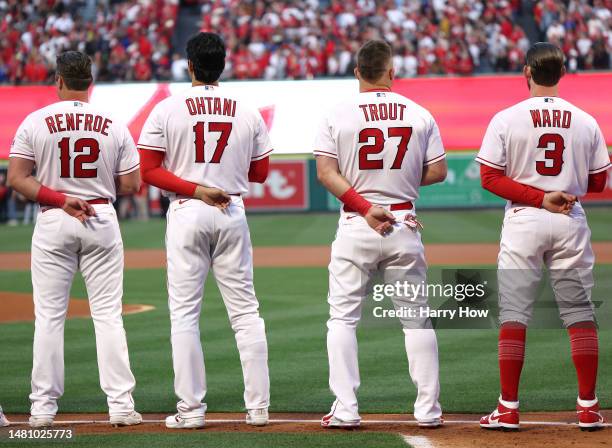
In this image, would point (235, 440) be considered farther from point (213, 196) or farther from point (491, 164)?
point (491, 164)

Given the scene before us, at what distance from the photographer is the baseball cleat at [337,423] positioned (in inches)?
232

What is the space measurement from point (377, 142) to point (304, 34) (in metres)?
24.5

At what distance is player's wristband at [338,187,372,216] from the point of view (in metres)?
5.82

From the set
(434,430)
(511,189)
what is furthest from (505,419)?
(511,189)

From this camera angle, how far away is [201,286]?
6055 millimetres

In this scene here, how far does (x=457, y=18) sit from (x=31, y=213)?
13700 millimetres

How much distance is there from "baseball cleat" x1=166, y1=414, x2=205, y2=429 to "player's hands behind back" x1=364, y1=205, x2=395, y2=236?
4.76 ft

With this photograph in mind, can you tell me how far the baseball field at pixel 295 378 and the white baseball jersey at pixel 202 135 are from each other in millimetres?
1351

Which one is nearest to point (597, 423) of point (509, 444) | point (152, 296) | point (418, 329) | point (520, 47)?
point (509, 444)

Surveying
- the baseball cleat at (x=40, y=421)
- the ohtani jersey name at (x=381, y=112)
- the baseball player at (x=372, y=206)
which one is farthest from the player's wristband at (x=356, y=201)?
the baseball cleat at (x=40, y=421)

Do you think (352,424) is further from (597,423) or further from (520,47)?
(520,47)

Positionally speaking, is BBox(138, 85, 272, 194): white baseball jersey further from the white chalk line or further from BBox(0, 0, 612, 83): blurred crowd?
BBox(0, 0, 612, 83): blurred crowd

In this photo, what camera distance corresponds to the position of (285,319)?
11.8 m

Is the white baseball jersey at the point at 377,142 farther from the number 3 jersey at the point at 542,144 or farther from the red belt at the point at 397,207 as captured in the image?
the number 3 jersey at the point at 542,144
